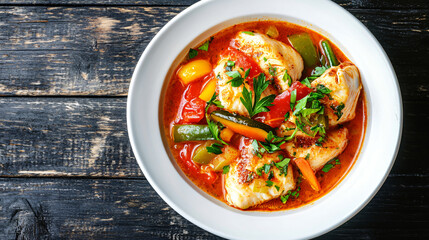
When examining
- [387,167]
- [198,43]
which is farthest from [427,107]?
[198,43]

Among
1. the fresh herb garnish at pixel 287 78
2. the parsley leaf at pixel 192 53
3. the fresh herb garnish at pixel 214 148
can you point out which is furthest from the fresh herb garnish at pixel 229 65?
the fresh herb garnish at pixel 214 148

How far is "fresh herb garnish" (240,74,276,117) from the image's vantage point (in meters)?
2.74

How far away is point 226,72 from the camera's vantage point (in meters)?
2.86

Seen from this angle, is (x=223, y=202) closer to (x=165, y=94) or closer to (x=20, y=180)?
(x=165, y=94)

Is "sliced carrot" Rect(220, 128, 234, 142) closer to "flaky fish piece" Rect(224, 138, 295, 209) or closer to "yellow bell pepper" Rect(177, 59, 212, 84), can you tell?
"flaky fish piece" Rect(224, 138, 295, 209)

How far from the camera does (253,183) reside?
2832 millimetres

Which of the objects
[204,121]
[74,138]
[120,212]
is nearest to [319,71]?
[204,121]

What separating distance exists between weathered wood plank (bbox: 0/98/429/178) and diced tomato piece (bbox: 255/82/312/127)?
1.18 meters

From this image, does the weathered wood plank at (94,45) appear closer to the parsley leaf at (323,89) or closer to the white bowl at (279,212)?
the white bowl at (279,212)

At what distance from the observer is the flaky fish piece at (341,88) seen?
107 inches

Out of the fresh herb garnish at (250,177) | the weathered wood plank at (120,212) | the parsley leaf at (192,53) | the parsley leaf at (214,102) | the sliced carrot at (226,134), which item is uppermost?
the parsley leaf at (192,53)

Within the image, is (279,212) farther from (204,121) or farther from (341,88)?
(341,88)

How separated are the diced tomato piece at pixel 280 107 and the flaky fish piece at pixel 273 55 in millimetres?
129

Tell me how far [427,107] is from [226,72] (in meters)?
1.92
